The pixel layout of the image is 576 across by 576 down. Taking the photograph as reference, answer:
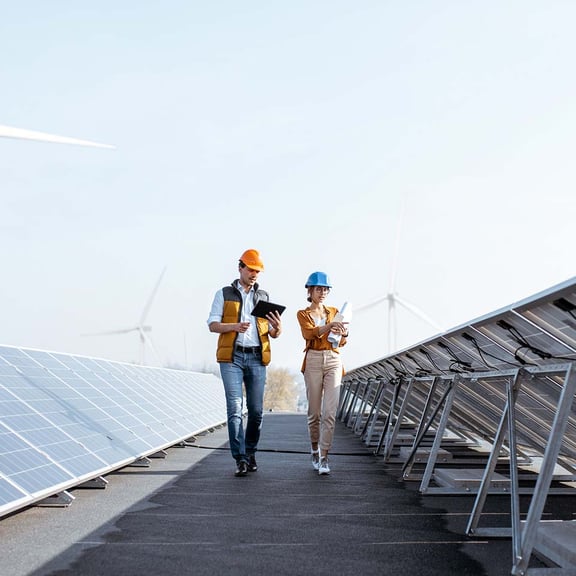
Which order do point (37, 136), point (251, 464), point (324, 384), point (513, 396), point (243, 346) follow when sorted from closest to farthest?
point (513, 396) < point (243, 346) < point (251, 464) < point (324, 384) < point (37, 136)

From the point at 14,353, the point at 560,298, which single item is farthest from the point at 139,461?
the point at 560,298

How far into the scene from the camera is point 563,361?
244 inches

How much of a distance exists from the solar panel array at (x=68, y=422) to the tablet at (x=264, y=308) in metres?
2.37

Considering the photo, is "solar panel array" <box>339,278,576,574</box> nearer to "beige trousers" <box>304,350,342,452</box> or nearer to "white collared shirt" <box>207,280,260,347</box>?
"beige trousers" <box>304,350,342,452</box>

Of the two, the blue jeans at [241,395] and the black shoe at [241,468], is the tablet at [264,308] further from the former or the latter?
the black shoe at [241,468]

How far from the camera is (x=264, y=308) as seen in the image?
1008 centimetres

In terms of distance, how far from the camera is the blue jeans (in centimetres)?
1003

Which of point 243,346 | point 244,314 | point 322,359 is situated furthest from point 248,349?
point 322,359

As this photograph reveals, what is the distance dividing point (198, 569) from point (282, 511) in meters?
2.31

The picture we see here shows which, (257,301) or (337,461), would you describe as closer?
(257,301)

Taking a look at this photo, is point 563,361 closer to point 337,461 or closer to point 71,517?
point 71,517

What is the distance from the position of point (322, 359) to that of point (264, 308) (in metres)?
1.22

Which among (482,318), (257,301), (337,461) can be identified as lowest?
(337,461)

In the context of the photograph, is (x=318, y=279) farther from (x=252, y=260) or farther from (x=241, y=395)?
(x=241, y=395)
